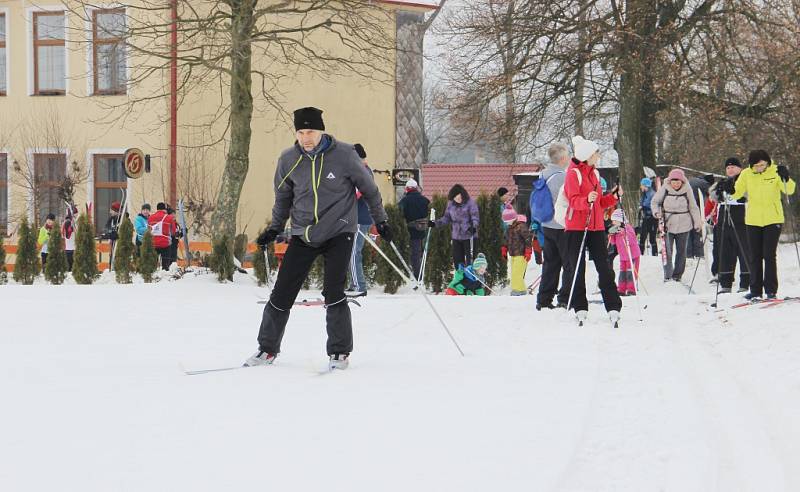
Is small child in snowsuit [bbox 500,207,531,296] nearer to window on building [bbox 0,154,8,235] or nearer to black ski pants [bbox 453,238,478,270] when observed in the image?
black ski pants [bbox 453,238,478,270]

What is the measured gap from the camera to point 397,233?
17.2 m

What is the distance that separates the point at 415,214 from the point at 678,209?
3.88 m

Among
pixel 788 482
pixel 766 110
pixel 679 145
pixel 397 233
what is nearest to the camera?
pixel 788 482

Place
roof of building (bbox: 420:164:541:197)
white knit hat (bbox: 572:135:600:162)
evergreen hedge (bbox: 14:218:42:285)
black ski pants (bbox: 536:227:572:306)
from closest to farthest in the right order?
1. white knit hat (bbox: 572:135:600:162)
2. black ski pants (bbox: 536:227:572:306)
3. evergreen hedge (bbox: 14:218:42:285)
4. roof of building (bbox: 420:164:541:197)

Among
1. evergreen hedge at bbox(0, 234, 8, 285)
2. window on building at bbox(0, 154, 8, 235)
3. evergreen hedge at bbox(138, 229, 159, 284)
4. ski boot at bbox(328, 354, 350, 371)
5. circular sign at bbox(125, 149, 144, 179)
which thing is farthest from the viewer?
window on building at bbox(0, 154, 8, 235)

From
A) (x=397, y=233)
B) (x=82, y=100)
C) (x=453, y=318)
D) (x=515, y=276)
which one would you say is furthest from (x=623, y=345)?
(x=82, y=100)

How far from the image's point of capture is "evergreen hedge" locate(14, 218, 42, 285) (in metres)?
18.0

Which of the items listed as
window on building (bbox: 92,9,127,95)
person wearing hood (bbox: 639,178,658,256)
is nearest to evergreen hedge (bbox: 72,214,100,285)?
window on building (bbox: 92,9,127,95)

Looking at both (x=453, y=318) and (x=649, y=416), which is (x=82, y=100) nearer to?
(x=453, y=318)

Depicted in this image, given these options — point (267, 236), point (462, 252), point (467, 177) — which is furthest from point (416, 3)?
point (267, 236)

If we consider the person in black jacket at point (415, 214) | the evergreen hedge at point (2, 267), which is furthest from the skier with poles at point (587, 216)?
the evergreen hedge at point (2, 267)

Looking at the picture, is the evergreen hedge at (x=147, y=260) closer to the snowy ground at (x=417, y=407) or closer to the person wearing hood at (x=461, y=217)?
the person wearing hood at (x=461, y=217)

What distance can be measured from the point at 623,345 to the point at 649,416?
9.17 ft

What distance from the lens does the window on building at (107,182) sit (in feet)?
84.9
